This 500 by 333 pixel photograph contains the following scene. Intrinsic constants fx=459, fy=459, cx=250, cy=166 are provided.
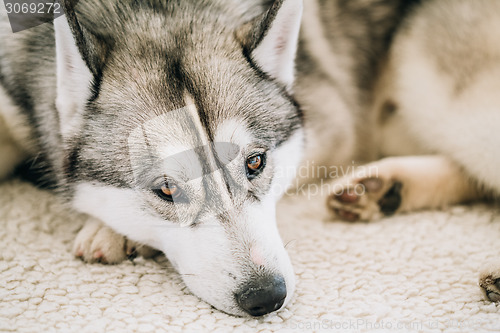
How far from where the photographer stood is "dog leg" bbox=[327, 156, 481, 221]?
6.02 feet

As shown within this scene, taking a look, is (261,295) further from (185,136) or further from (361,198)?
(361,198)

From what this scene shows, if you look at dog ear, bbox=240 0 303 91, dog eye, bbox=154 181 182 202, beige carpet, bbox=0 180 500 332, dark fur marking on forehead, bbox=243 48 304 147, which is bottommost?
beige carpet, bbox=0 180 500 332

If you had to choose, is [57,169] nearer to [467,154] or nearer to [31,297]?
[31,297]

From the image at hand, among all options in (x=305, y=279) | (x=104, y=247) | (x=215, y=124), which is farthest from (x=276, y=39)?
(x=104, y=247)

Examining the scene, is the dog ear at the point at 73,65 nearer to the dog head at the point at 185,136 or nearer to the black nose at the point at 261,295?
the dog head at the point at 185,136

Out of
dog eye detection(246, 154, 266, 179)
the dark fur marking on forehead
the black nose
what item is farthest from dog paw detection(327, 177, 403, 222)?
the black nose

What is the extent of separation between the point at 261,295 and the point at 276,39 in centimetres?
84

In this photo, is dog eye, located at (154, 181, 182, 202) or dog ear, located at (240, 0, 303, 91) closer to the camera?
dog eye, located at (154, 181, 182, 202)

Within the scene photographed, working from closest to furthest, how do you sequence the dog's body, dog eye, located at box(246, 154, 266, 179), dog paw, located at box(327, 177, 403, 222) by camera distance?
the dog's body, dog eye, located at box(246, 154, 266, 179), dog paw, located at box(327, 177, 403, 222)

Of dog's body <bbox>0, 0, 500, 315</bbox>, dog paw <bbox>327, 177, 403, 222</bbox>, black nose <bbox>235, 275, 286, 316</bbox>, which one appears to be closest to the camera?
black nose <bbox>235, 275, 286, 316</bbox>

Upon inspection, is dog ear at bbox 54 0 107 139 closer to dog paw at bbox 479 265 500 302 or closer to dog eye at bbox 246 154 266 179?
dog eye at bbox 246 154 266 179

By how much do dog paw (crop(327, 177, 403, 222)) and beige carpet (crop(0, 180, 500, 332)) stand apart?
0.05m

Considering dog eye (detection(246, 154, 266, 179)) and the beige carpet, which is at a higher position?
dog eye (detection(246, 154, 266, 179))

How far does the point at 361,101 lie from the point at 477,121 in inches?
23.2
